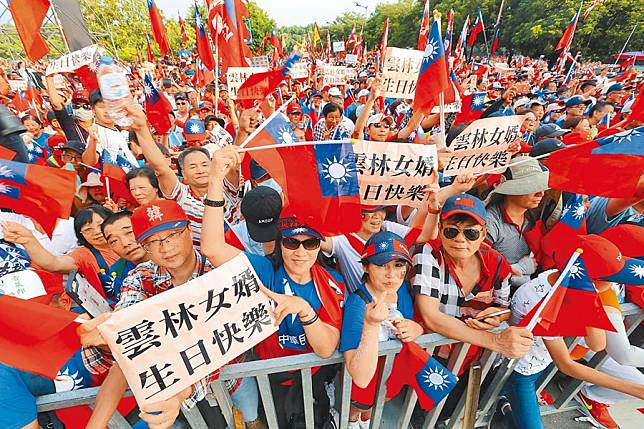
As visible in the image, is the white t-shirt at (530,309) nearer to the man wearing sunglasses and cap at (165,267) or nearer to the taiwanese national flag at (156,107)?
the man wearing sunglasses and cap at (165,267)

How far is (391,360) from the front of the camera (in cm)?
196

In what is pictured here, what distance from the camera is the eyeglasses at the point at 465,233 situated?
219 centimetres

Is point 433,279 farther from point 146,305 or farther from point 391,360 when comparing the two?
point 146,305

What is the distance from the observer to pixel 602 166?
87.7 inches

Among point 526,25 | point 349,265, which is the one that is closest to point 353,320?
point 349,265

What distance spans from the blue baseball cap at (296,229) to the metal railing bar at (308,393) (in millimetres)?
793

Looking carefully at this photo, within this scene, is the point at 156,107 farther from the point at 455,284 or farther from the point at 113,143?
the point at 455,284

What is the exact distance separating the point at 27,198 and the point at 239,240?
1474 millimetres

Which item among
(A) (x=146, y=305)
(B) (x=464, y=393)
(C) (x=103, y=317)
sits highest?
(A) (x=146, y=305)

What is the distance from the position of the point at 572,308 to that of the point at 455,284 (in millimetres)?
648

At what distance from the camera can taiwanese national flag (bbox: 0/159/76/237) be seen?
2209 mm

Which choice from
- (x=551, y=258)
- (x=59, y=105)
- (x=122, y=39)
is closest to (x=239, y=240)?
(x=551, y=258)

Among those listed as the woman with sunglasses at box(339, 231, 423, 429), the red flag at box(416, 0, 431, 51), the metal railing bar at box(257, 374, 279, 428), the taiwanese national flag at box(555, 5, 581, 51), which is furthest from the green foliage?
the metal railing bar at box(257, 374, 279, 428)

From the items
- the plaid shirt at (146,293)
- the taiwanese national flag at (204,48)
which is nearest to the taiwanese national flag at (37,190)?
the plaid shirt at (146,293)
